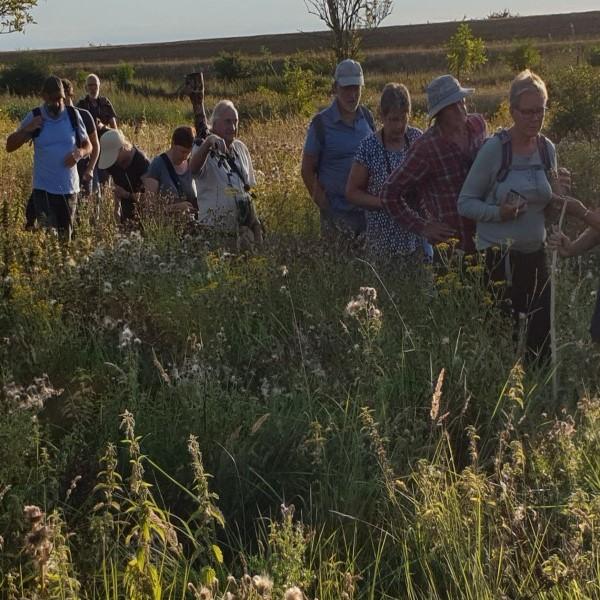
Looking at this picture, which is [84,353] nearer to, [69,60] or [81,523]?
[81,523]

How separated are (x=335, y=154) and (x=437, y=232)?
1.68 meters

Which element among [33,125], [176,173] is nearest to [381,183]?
[176,173]

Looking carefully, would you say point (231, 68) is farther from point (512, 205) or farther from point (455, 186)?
point (512, 205)

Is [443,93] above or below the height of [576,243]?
above

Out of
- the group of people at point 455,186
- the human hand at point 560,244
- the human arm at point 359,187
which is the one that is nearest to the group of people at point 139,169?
the group of people at point 455,186

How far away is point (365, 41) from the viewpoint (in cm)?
7762

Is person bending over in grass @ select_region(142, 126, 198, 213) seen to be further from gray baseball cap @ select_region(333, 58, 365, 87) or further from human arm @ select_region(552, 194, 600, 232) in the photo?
human arm @ select_region(552, 194, 600, 232)

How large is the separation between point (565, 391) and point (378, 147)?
231 centimetres

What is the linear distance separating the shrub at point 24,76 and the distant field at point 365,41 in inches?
817

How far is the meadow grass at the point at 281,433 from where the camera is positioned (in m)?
3.05

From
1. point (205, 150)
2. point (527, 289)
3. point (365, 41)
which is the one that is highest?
point (365, 41)

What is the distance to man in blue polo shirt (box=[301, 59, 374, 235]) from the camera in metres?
6.97

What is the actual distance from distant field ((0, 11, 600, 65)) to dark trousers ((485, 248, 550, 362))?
6583 cm

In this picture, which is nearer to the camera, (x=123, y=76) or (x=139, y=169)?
(x=139, y=169)
